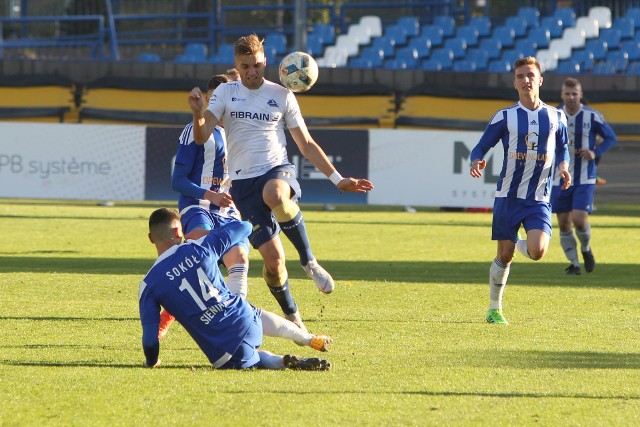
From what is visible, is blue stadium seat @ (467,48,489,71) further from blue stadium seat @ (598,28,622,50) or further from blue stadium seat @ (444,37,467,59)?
blue stadium seat @ (598,28,622,50)

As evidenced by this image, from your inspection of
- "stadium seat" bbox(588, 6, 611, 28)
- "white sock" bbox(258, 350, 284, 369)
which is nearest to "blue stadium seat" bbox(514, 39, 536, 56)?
"stadium seat" bbox(588, 6, 611, 28)

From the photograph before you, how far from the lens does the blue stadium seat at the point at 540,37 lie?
29.2m

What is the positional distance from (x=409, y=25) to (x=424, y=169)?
9.89 meters

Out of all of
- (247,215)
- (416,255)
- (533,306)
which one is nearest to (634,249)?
(416,255)

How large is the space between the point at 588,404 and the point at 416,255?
9.06 meters

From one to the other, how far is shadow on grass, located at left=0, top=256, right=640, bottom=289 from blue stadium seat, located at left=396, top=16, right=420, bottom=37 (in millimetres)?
16950

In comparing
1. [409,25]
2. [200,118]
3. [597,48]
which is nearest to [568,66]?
[597,48]

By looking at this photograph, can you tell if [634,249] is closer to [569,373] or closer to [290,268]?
[290,268]

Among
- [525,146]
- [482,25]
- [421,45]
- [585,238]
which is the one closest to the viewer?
[525,146]

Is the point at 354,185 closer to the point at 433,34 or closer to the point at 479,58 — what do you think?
the point at 479,58

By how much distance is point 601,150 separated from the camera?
14.2m

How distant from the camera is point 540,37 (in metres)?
29.3

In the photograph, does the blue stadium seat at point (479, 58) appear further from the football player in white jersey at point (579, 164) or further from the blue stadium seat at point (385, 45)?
the football player in white jersey at point (579, 164)

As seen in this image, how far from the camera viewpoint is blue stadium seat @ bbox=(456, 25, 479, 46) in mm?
30156
